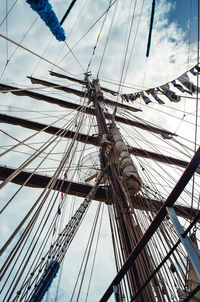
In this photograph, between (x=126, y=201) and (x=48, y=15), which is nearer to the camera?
(x=48, y=15)

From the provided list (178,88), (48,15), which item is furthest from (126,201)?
(178,88)

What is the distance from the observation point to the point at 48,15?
257 centimetres

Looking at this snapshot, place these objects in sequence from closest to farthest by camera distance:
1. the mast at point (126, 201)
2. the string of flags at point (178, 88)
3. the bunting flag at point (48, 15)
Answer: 1. the mast at point (126, 201)
2. the bunting flag at point (48, 15)
3. the string of flags at point (178, 88)

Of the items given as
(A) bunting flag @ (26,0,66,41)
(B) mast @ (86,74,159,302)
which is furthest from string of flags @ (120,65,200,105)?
(A) bunting flag @ (26,0,66,41)

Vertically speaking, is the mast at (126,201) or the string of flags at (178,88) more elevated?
the string of flags at (178,88)

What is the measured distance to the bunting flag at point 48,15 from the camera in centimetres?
222

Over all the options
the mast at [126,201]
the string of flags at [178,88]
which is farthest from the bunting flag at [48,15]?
the string of flags at [178,88]

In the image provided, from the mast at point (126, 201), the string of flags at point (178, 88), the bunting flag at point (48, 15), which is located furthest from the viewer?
the string of flags at point (178, 88)

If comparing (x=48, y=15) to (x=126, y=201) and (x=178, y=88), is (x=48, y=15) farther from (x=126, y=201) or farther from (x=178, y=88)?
(x=178, y=88)

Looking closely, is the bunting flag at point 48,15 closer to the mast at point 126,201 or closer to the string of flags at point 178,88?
the mast at point 126,201

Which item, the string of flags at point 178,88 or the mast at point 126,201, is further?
the string of flags at point 178,88

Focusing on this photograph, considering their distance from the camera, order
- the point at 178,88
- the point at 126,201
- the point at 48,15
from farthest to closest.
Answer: the point at 178,88 → the point at 126,201 → the point at 48,15

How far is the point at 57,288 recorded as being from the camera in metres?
3.11

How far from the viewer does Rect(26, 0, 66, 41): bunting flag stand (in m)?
2.22
